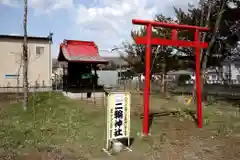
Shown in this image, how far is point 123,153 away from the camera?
6.50m

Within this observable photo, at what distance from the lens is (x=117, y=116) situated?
6801 mm

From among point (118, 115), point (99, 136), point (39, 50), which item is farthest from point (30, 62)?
point (118, 115)

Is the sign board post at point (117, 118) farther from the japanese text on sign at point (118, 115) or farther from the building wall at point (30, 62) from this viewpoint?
the building wall at point (30, 62)

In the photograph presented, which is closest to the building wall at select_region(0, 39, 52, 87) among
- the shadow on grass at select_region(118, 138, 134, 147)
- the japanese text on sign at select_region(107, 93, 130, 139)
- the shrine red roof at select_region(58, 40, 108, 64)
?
the shrine red roof at select_region(58, 40, 108, 64)

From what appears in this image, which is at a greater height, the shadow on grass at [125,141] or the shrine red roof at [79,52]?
the shrine red roof at [79,52]

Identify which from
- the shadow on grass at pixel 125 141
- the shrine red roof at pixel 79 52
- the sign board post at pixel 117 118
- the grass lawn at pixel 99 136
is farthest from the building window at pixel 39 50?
the sign board post at pixel 117 118

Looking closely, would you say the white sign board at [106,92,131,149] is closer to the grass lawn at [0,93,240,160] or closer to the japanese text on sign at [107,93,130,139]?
the japanese text on sign at [107,93,130,139]

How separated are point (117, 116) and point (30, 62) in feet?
71.9

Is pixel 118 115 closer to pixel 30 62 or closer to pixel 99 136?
pixel 99 136

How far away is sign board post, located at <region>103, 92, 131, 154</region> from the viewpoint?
6.66 metres

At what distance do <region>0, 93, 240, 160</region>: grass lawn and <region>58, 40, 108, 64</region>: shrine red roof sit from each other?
21.0ft

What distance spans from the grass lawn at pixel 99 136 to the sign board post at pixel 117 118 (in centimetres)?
40

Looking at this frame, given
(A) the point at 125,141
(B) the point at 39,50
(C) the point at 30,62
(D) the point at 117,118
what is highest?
(B) the point at 39,50

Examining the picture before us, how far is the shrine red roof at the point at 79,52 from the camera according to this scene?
17.3 metres
